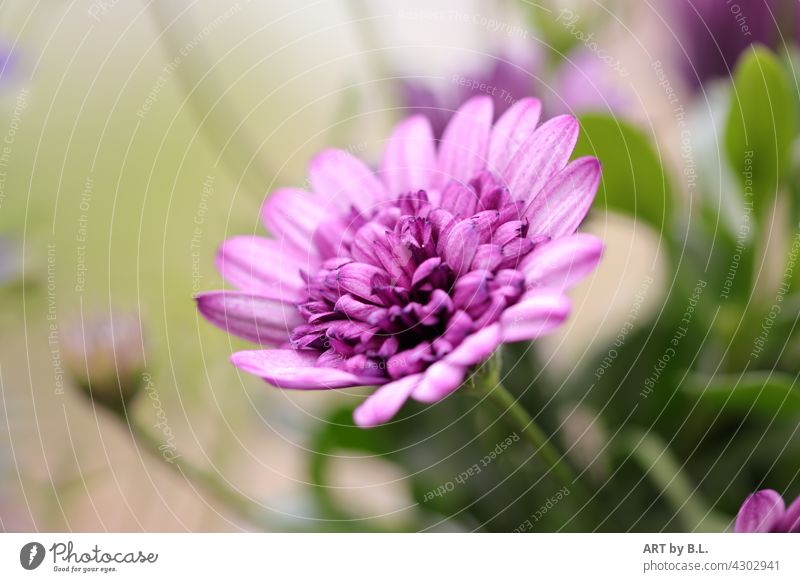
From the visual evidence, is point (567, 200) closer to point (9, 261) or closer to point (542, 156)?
point (542, 156)

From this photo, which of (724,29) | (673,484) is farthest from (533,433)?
(724,29)

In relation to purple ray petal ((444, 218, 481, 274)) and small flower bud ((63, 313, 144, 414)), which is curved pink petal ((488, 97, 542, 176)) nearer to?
purple ray petal ((444, 218, 481, 274))

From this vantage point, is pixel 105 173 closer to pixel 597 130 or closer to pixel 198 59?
pixel 198 59

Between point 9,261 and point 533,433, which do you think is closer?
point 533,433

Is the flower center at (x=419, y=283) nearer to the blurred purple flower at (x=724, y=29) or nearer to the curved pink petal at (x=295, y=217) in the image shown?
the curved pink petal at (x=295, y=217)

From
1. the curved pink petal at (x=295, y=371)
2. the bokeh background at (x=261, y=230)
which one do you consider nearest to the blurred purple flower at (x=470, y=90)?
the bokeh background at (x=261, y=230)

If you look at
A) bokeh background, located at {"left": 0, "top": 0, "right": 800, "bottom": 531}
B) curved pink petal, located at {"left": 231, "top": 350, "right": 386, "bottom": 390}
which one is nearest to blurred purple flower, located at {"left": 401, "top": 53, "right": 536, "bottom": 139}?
bokeh background, located at {"left": 0, "top": 0, "right": 800, "bottom": 531}
